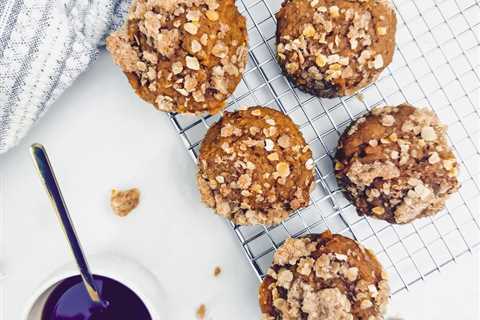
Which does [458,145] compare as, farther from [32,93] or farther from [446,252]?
[32,93]

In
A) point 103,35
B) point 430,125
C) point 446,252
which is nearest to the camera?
point 430,125

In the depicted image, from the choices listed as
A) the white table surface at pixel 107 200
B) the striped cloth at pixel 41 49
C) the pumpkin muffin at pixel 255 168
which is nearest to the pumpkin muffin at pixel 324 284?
the pumpkin muffin at pixel 255 168

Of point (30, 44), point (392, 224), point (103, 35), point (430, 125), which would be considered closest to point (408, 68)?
point (430, 125)

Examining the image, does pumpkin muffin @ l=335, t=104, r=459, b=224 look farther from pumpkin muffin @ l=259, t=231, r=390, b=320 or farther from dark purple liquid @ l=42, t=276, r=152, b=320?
dark purple liquid @ l=42, t=276, r=152, b=320

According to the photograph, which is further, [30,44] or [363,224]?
[363,224]

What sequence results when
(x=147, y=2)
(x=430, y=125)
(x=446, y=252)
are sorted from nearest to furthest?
1. (x=147, y=2)
2. (x=430, y=125)
3. (x=446, y=252)

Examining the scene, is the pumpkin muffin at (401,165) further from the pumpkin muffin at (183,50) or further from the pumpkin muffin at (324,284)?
the pumpkin muffin at (183,50)

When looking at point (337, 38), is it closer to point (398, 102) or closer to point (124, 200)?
point (398, 102)
